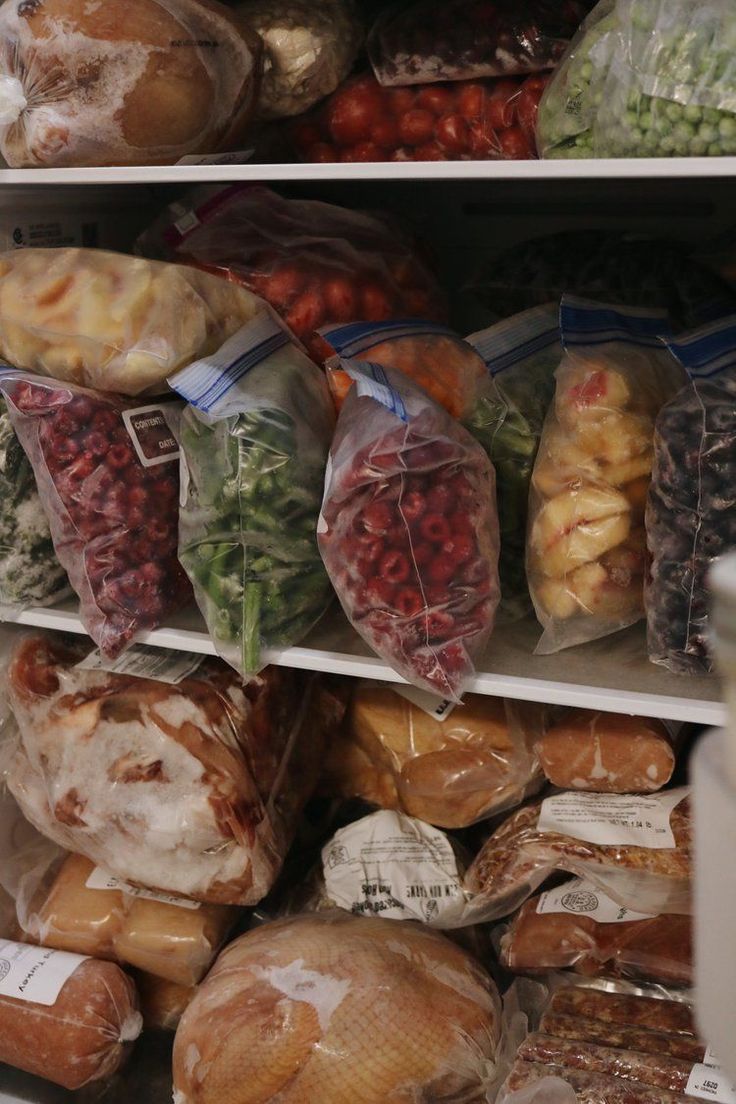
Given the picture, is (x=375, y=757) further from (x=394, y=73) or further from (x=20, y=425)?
(x=394, y=73)

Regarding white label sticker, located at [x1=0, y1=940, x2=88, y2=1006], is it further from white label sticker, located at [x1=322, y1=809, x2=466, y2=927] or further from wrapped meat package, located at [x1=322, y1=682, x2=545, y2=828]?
wrapped meat package, located at [x1=322, y1=682, x2=545, y2=828]

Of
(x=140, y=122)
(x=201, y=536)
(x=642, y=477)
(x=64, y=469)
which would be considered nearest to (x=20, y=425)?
(x=64, y=469)

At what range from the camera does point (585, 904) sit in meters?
1.21

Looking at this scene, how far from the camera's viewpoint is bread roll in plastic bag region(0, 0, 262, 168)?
1072 mm

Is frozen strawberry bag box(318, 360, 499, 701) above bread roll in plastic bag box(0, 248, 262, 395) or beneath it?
beneath

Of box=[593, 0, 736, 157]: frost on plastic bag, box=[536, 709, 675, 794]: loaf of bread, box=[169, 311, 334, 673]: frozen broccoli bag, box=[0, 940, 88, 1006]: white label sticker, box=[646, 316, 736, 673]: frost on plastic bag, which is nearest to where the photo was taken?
box=[593, 0, 736, 157]: frost on plastic bag

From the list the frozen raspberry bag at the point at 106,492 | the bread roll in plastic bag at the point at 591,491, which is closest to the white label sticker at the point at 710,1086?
the bread roll in plastic bag at the point at 591,491

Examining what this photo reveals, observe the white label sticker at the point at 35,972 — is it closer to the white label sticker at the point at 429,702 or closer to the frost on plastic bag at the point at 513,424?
the white label sticker at the point at 429,702

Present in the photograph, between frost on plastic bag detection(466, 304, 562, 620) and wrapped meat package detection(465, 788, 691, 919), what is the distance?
9.4 inches

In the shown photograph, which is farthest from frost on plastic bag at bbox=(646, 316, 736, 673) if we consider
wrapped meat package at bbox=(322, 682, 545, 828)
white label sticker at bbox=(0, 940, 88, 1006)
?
white label sticker at bbox=(0, 940, 88, 1006)

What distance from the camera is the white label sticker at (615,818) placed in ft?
3.74

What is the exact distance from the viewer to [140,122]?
1107 mm

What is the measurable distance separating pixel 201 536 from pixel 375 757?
44 cm

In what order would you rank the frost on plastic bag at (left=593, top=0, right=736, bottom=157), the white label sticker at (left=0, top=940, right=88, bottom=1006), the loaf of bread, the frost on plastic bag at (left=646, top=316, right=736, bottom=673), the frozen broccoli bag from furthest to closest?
the white label sticker at (left=0, top=940, right=88, bottom=1006) < the loaf of bread < the frozen broccoli bag < the frost on plastic bag at (left=646, top=316, right=736, bottom=673) < the frost on plastic bag at (left=593, top=0, right=736, bottom=157)
